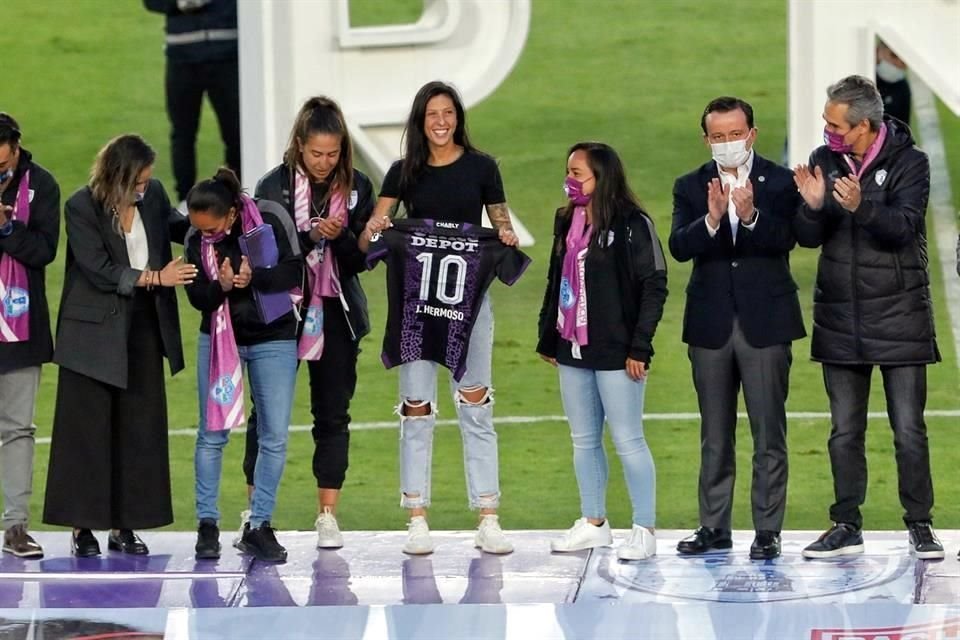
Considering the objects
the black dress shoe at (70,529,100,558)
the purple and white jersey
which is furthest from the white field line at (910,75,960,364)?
the black dress shoe at (70,529,100,558)

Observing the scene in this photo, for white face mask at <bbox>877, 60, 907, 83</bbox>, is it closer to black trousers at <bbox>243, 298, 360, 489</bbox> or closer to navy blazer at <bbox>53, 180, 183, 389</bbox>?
black trousers at <bbox>243, 298, 360, 489</bbox>

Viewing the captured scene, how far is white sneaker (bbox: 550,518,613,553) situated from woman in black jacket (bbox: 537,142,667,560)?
0.17 metres

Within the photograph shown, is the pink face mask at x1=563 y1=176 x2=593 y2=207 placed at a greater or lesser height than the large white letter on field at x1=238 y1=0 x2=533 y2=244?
lesser

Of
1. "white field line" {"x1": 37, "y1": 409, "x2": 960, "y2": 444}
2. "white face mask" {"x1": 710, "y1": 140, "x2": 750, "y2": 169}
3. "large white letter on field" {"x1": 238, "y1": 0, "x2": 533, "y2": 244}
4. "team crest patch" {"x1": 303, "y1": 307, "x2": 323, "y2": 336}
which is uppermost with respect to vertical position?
"large white letter on field" {"x1": 238, "y1": 0, "x2": 533, "y2": 244}

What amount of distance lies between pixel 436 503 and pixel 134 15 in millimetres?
12195

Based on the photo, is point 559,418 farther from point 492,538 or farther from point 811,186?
point 811,186

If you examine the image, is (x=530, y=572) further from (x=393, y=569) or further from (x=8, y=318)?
(x=8, y=318)

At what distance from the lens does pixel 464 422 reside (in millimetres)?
8227

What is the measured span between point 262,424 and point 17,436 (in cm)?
99

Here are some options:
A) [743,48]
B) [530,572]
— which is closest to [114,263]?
Answer: [530,572]

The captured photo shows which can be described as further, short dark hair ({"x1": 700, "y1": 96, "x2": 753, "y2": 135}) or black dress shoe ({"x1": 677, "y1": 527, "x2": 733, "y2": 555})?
black dress shoe ({"x1": 677, "y1": 527, "x2": 733, "y2": 555})

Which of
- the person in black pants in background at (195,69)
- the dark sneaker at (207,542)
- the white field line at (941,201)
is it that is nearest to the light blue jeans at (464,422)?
the dark sneaker at (207,542)

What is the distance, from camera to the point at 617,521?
9.28 m

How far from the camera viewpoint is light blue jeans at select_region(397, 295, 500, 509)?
8.17 meters
